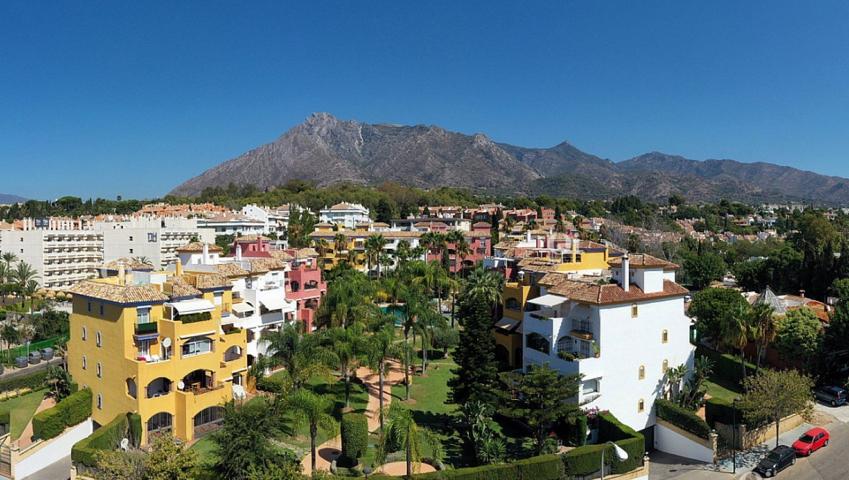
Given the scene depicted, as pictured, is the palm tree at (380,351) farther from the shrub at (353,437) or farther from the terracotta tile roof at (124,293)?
the terracotta tile roof at (124,293)

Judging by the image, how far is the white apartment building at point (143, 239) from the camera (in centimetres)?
10050

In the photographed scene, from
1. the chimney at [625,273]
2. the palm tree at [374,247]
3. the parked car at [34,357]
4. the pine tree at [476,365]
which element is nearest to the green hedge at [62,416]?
the parked car at [34,357]

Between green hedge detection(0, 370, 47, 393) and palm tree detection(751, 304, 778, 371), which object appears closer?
palm tree detection(751, 304, 778, 371)

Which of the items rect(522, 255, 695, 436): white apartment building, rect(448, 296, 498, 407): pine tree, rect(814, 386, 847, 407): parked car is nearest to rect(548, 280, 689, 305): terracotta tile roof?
rect(522, 255, 695, 436): white apartment building

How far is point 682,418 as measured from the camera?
36.1m

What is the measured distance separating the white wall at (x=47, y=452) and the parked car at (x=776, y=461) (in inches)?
1600

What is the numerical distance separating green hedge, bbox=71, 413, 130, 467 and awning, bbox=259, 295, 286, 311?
584 inches

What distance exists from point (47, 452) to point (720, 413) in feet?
134

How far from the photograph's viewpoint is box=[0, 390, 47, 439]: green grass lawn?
37344 millimetres

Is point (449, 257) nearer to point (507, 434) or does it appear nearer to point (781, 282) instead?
point (781, 282)

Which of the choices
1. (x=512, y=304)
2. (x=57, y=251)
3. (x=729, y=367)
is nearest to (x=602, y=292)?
(x=512, y=304)

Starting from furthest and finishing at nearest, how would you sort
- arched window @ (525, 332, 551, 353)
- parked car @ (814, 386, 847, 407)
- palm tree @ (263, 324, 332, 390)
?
parked car @ (814, 386, 847, 407) → arched window @ (525, 332, 551, 353) → palm tree @ (263, 324, 332, 390)

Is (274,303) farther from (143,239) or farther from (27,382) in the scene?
(143,239)

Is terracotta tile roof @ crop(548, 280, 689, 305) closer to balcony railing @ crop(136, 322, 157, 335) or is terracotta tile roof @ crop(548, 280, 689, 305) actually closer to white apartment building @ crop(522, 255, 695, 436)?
white apartment building @ crop(522, 255, 695, 436)
